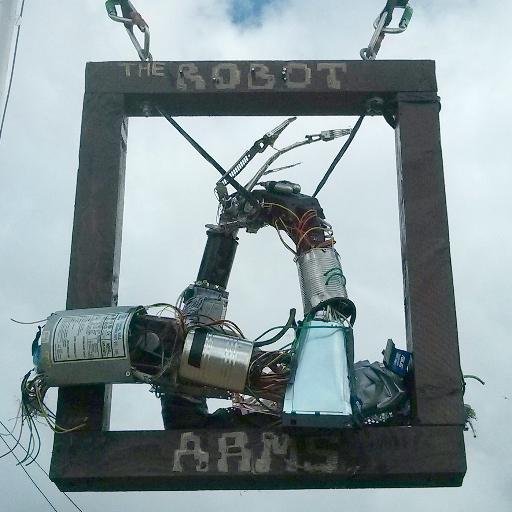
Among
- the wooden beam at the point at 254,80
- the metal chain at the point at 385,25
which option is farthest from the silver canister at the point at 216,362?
the metal chain at the point at 385,25

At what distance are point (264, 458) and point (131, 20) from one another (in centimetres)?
238

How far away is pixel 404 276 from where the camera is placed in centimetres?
404

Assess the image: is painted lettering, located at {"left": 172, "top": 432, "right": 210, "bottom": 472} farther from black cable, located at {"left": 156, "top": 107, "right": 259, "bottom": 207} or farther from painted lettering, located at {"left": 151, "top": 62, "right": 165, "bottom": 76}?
painted lettering, located at {"left": 151, "top": 62, "right": 165, "bottom": 76}

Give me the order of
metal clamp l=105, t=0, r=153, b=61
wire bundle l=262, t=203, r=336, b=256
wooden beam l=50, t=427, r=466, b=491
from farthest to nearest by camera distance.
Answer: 1. metal clamp l=105, t=0, r=153, b=61
2. wire bundle l=262, t=203, r=336, b=256
3. wooden beam l=50, t=427, r=466, b=491

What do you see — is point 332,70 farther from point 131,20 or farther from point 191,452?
point 191,452

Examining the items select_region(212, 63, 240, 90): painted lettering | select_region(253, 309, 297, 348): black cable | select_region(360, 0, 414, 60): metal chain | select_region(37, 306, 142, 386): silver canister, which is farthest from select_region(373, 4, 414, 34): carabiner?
select_region(37, 306, 142, 386): silver canister

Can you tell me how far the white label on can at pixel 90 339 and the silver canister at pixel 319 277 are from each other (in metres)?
0.90

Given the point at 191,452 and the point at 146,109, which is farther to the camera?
the point at 146,109

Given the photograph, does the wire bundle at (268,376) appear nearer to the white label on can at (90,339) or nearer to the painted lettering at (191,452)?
the painted lettering at (191,452)

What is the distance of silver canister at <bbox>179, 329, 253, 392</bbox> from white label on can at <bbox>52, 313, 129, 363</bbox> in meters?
0.28

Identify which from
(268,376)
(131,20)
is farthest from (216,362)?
(131,20)

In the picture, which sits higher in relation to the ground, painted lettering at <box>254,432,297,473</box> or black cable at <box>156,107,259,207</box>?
black cable at <box>156,107,259,207</box>

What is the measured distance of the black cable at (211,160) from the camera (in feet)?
14.7

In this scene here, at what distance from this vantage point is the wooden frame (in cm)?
357
